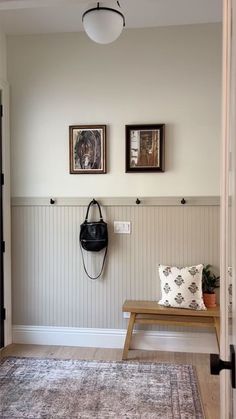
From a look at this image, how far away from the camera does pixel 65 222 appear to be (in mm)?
3406

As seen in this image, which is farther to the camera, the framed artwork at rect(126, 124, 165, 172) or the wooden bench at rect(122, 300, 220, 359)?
the framed artwork at rect(126, 124, 165, 172)

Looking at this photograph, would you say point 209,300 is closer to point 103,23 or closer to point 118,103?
point 118,103

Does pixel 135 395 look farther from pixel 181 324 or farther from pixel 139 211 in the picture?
pixel 139 211

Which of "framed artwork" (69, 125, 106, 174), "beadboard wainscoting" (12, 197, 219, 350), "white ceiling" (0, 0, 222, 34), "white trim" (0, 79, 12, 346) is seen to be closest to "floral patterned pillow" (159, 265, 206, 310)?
"beadboard wainscoting" (12, 197, 219, 350)

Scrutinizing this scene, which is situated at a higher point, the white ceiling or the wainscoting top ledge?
the white ceiling

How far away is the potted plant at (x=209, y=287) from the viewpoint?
123 inches

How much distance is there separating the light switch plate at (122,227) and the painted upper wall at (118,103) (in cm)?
27

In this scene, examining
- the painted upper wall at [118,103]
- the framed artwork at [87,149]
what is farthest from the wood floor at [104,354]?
the framed artwork at [87,149]

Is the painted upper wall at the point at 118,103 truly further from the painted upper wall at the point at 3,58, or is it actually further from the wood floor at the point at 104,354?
the wood floor at the point at 104,354

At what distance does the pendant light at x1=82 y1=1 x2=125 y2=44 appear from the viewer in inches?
94.2

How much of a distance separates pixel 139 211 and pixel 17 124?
4.71 ft

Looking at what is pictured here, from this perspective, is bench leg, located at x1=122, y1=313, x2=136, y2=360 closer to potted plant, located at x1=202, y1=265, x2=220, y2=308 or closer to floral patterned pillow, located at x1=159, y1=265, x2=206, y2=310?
floral patterned pillow, located at x1=159, y1=265, x2=206, y2=310

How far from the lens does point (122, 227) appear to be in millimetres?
3340

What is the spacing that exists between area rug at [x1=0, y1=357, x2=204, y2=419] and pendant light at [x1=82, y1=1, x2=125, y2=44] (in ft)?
8.21
